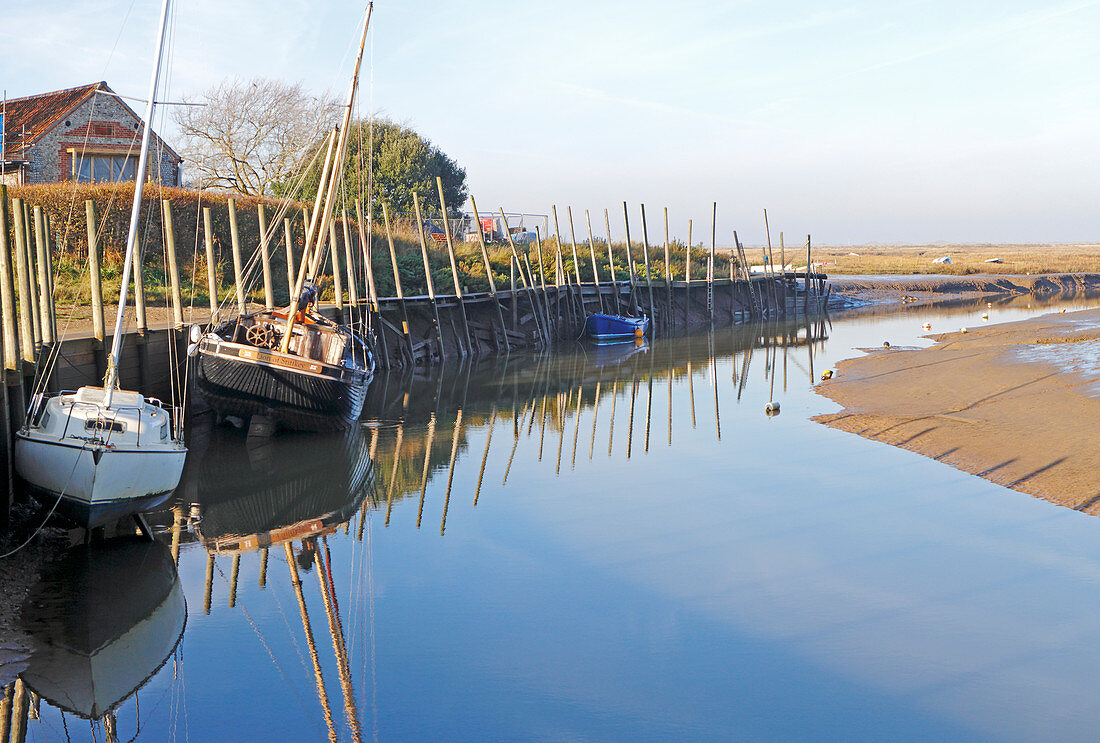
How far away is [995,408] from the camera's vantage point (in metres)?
17.9

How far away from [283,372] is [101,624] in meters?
8.19

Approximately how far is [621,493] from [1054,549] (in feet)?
19.9

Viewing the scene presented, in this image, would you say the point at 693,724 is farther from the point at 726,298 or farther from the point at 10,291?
the point at 726,298

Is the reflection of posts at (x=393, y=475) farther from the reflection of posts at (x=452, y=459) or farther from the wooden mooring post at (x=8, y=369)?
the wooden mooring post at (x=8, y=369)

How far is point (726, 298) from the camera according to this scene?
53.8 metres

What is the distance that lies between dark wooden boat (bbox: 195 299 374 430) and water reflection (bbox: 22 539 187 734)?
6.01 metres

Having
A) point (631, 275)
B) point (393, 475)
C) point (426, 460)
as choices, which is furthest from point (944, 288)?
point (393, 475)

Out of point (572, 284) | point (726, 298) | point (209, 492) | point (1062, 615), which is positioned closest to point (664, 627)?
point (1062, 615)

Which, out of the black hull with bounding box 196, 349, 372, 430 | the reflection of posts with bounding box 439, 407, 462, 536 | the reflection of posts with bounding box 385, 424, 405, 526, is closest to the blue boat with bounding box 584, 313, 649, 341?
the reflection of posts with bounding box 439, 407, 462, 536

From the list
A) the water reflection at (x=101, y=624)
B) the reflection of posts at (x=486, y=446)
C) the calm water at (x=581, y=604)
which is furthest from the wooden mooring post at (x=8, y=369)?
the reflection of posts at (x=486, y=446)

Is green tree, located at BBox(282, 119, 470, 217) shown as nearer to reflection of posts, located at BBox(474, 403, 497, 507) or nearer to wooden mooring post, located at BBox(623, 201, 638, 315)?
wooden mooring post, located at BBox(623, 201, 638, 315)

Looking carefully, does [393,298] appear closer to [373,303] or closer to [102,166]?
[373,303]

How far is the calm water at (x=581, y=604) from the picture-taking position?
25.1ft

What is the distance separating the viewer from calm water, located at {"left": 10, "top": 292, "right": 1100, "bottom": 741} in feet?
25.1
